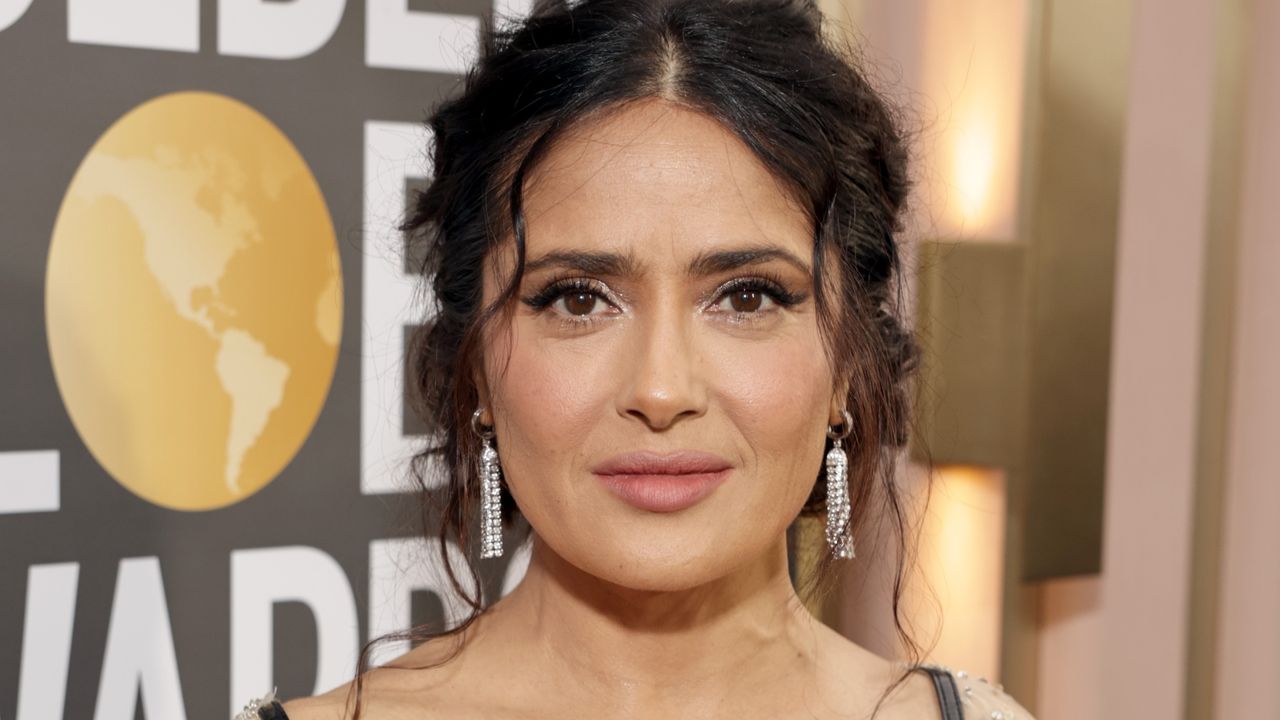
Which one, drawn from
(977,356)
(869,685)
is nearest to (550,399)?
(869,685)

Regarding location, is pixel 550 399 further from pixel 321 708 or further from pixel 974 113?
pixel 974 113

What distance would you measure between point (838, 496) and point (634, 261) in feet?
1.11

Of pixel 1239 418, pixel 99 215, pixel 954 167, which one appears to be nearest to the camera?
pixel 99 215

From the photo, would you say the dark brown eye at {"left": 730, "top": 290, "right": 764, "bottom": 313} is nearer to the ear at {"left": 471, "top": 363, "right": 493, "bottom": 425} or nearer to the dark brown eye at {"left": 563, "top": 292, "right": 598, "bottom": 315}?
the dark brown eye at {"left": 563, "top": 292, "right": 598, "bottom": 315}

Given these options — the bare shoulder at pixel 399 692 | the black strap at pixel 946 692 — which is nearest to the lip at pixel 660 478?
the bare shoulder at pixel 399 692

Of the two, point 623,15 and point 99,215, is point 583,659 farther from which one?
point 99,215

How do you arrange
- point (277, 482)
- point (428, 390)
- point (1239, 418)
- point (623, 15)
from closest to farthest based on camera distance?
point (623, 15) → point (428, 390) → point (277, 482) → point (1239, 418)

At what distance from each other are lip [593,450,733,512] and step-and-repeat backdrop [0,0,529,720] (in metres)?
0.71

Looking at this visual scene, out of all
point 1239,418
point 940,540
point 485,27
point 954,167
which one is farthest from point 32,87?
point 1239,418

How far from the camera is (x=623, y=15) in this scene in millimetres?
1413

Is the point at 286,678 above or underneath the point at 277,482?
underneath

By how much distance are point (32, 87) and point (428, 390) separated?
2.02ft

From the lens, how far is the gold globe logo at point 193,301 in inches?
67.9

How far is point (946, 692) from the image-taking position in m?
1.57
